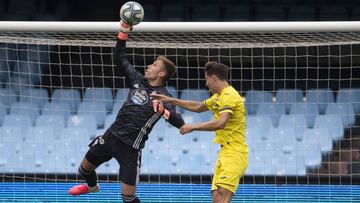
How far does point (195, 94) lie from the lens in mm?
12062

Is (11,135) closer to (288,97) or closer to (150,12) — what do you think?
(150,12)

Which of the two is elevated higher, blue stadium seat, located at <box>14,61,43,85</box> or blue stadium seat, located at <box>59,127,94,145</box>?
blue stadium seat, located at <box>14,61,43,85</box>

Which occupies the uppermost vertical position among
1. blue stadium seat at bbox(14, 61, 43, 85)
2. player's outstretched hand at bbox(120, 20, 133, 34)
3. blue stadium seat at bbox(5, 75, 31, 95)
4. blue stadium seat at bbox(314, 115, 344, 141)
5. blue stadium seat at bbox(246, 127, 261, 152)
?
player's outstretched hand at bbox(120, 20, 133, 34)

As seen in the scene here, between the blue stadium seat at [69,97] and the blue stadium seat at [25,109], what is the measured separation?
29 cm

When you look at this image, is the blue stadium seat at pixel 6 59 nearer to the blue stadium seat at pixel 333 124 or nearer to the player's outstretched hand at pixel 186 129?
the blue stadium seat at pixel 333 124

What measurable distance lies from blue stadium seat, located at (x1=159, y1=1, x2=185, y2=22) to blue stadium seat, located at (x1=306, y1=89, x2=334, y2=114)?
2.60 meters

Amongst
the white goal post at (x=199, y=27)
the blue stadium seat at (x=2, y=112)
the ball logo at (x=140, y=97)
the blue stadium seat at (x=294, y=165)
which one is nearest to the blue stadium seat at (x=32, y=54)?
the blue stadium seat at (x=2, y=112)

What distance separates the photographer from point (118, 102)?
11969mm

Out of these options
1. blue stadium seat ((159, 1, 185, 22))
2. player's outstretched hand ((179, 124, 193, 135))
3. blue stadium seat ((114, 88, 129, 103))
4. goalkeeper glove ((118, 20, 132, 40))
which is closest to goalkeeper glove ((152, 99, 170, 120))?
player's outstretched hand ((179, 124, 193, 135))

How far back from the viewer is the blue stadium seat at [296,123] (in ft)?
39.5

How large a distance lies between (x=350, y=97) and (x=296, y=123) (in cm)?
87

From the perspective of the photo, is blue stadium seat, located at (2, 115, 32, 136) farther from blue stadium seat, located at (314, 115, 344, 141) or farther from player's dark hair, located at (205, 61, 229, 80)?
player's dark hair, located at (205, 61, 229, 80)

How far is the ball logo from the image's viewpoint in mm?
7977

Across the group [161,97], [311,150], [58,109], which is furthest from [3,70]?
[161,97]
